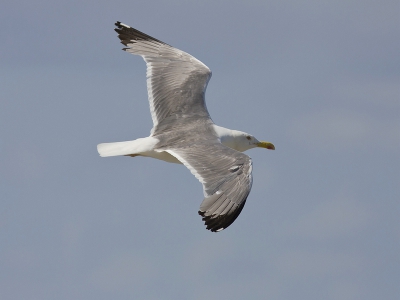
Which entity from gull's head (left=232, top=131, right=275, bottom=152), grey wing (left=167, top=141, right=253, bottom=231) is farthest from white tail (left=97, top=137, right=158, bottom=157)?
gull's head (left=232, top=131, right=275, bottom=152)

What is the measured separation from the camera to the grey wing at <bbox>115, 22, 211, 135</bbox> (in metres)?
13.0

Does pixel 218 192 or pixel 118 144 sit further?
pixel 118 144

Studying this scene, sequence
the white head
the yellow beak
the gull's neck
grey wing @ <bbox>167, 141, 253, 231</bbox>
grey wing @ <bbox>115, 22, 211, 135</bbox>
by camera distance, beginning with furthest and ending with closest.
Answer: the yellow beak → grey wing @ <bbox>115, 22, 211, 135</bbox> → the white head → the gull's neck → grey wing @ <bbox>167, 141, 253, 231</bbox>

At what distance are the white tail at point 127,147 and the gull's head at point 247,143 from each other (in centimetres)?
171

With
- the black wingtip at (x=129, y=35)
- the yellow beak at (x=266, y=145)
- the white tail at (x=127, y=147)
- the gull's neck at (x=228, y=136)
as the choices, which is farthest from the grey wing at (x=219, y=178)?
the black wingtip at (x=129, y=35)

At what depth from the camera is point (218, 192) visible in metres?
10.0

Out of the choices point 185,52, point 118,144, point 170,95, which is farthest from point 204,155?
point 185,52

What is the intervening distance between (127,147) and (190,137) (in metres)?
0.91

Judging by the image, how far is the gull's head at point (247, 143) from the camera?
13312 mm

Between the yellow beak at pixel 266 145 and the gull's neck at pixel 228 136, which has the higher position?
the gull's neck at pixel 228 136

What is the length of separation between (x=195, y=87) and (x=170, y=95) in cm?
48

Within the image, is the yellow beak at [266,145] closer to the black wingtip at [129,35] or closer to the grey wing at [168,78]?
the grey wing at [168,78]

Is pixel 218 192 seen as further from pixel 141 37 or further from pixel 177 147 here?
pixel 141 37

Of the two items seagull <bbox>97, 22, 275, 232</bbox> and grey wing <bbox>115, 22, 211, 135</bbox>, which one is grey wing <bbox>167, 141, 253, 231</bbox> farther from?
grey wing <bbox>115, 22, 211, 135</bbox>
